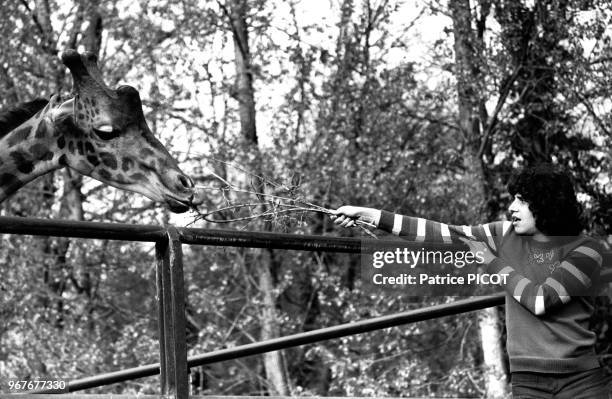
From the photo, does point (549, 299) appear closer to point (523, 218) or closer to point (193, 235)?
point (523, 218)

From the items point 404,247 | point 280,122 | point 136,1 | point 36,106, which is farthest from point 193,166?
point 404,247

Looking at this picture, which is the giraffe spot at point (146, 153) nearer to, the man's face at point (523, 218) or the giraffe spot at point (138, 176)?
the giraffe spot at point (138, 176)

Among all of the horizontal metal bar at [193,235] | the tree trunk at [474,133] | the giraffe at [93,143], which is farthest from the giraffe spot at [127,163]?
the tree trunk at [474,133]

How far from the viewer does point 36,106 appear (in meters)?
5.60

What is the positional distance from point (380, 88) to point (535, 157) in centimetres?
264

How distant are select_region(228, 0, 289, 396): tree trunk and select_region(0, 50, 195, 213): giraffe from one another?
26.5ft

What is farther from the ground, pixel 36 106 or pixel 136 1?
pixel 136 1

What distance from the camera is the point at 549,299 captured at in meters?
3.31

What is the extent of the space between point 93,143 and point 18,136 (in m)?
0.40

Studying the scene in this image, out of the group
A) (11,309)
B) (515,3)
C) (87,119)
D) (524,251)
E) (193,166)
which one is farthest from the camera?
(193,166)

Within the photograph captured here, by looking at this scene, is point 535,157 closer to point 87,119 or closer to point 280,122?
point 280,122

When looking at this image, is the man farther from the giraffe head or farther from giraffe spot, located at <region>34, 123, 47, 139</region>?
giraffe spot, located at <region>34, 123, 47, 139</region>

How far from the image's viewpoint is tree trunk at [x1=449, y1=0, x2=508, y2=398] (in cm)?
1172

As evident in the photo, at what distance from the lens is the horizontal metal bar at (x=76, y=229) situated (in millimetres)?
2953
